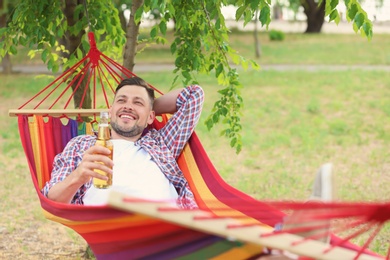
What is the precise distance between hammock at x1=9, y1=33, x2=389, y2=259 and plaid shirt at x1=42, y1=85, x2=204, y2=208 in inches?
2.0

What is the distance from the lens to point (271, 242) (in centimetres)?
189

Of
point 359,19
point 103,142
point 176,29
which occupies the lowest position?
point 103,142

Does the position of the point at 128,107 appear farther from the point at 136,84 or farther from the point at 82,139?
the point at 82,139

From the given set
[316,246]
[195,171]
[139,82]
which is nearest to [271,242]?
[316,246]

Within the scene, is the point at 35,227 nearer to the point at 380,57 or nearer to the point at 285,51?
the point at 380,57

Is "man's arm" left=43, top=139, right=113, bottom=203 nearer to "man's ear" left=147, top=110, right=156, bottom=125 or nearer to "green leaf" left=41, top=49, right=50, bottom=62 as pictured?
"man's ear" left=147, top=110, right=156, bottom=125

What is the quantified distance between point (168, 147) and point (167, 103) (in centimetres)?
25

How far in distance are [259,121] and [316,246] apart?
6.72 meters

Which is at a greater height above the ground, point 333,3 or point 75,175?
point 333,3

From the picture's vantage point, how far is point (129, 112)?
134 inches

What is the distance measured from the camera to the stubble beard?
339 centimetres

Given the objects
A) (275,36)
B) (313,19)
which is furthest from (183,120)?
(313,19)

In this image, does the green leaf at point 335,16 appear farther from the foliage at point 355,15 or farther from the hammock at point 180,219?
the hammock at point 180,219

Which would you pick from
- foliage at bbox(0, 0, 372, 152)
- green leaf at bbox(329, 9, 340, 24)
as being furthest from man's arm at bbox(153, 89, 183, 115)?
green leaf at bbox(329, 9, 340, 24)
